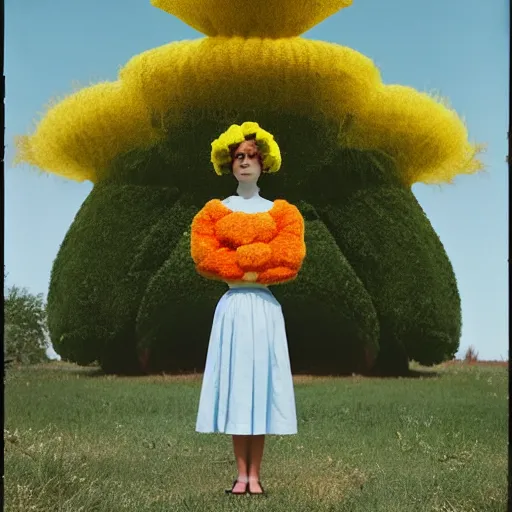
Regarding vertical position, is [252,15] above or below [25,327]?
above

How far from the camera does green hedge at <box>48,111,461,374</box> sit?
11703 millimetres

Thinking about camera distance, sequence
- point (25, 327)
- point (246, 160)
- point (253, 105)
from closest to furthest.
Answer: point (246, 160) < point (253, 105) < point (25, 327)

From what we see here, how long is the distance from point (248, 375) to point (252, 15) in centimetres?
792

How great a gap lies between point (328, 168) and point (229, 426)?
8.28 metres

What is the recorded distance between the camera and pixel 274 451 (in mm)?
5770

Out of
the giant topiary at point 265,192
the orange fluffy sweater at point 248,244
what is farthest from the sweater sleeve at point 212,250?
the giant topiary at point 265,192

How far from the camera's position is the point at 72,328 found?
39.8 ft

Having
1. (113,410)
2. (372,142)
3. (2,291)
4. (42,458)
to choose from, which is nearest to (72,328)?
(113,410)

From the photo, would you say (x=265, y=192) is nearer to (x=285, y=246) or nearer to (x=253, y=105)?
(x=253, y=105)

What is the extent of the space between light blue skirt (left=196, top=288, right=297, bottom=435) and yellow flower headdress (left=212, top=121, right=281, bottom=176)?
70 centimetres

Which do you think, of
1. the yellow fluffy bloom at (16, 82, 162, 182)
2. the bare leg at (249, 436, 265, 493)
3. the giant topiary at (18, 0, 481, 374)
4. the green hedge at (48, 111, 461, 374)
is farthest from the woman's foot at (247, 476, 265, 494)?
the yellow fluffy bloom at (16, 82, 162, 182)

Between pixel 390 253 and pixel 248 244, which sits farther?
pixel 390 253

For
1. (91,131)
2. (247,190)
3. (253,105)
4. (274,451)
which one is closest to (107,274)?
(91,131)

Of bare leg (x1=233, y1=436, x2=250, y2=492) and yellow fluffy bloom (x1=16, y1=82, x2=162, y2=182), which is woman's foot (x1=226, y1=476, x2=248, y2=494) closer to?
bare leg (x1=233, y1=436, x2=250, y2=492)
